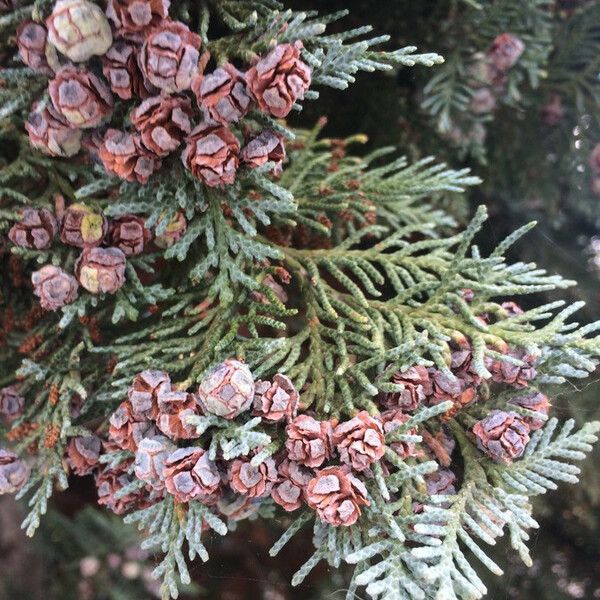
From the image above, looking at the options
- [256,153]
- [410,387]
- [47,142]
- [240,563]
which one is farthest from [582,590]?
[47,142]

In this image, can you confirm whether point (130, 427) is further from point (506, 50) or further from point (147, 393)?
point (506, 50)

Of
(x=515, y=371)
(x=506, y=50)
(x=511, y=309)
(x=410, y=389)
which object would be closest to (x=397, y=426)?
(x=410, y=389)

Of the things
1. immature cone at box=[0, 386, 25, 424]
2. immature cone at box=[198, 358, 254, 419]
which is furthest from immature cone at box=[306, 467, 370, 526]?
immature cone at box=[0, 386, 25, 424]

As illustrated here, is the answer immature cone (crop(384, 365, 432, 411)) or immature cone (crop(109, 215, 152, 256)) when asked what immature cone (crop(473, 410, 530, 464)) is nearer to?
immature cone (crop(384, 365, 432, 411))

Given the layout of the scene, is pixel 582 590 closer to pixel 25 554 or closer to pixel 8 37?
pixel 25 554

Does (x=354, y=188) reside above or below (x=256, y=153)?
below

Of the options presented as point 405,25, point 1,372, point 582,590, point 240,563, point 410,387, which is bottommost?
point 240,563
